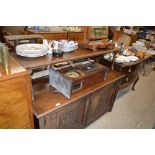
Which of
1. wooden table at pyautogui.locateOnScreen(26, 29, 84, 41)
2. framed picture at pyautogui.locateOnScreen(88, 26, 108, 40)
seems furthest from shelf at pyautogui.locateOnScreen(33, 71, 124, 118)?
wooden table at pyautogui.locateOnScreen(26, 29, 84, 41)

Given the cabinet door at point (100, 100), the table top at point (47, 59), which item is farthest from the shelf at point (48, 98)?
the table top at point (47, 59)

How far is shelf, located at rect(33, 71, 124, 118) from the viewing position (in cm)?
124

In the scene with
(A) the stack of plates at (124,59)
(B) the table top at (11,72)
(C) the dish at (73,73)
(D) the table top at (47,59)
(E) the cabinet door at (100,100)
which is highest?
(B) the table top at (11,72)

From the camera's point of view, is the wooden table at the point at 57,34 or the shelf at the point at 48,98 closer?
the shelf at the point at 48,98

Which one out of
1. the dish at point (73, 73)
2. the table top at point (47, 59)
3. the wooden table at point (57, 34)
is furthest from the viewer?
the wooden table at point (57, 34)

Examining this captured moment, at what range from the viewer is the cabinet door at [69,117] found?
1319 millimetres

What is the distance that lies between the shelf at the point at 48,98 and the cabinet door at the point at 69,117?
0.07 meters

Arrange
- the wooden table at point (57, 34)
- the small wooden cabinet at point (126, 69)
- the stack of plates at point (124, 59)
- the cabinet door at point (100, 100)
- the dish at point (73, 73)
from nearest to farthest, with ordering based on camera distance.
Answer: the dish at point (73, 73) < the cabinet door at point (100, 100) < the small wooden cabinet at point (126, 69) < the stack of plates at point (124, 59) < the wooden table at point (57, 34)

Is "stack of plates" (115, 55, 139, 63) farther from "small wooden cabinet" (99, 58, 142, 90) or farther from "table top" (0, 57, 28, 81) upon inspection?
"table top" (0, 57, 28, 81)

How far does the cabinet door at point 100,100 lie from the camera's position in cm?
176

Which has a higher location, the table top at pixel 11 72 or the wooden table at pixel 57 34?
the table top at pixel 11 72

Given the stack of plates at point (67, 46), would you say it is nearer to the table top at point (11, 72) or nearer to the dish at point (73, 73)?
the dish at point (73, 73)

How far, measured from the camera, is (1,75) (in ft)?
2.71
